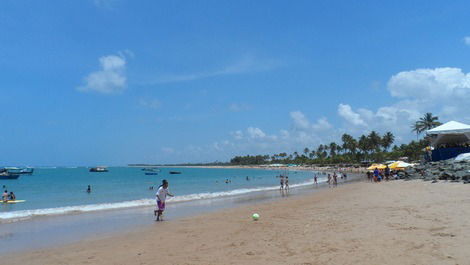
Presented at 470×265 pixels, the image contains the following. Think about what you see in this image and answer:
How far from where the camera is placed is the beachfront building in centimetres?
3491

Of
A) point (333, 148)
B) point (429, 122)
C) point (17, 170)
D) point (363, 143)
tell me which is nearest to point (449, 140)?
point (429, 122)

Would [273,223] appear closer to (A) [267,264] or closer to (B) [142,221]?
(A) [267,264]

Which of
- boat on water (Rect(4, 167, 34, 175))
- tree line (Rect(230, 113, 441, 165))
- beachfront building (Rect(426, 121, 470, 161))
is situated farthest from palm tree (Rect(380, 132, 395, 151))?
boat on water (Rect(4, 167, 34, 175))

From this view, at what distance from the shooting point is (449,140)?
38.5 meters

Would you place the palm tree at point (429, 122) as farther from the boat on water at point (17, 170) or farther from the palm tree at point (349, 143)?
the boat on water at point (17, 170)

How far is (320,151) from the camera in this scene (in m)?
182

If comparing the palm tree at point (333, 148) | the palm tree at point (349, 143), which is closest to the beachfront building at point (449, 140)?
the palm tree at point (349, 143)

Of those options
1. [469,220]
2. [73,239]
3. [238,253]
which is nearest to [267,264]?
[238,253]

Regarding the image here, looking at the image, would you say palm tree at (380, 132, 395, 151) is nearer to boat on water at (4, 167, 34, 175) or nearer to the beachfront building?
the beachfront building

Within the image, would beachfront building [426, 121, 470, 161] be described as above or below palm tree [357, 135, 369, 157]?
below

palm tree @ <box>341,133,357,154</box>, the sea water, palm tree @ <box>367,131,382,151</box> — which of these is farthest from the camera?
palm tree @ <box>341,133,357,154</box>

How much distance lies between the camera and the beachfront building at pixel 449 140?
3491cm

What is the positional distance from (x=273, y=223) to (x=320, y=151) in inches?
6959

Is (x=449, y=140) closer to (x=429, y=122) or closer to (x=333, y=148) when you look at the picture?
(x=429, y=122)
